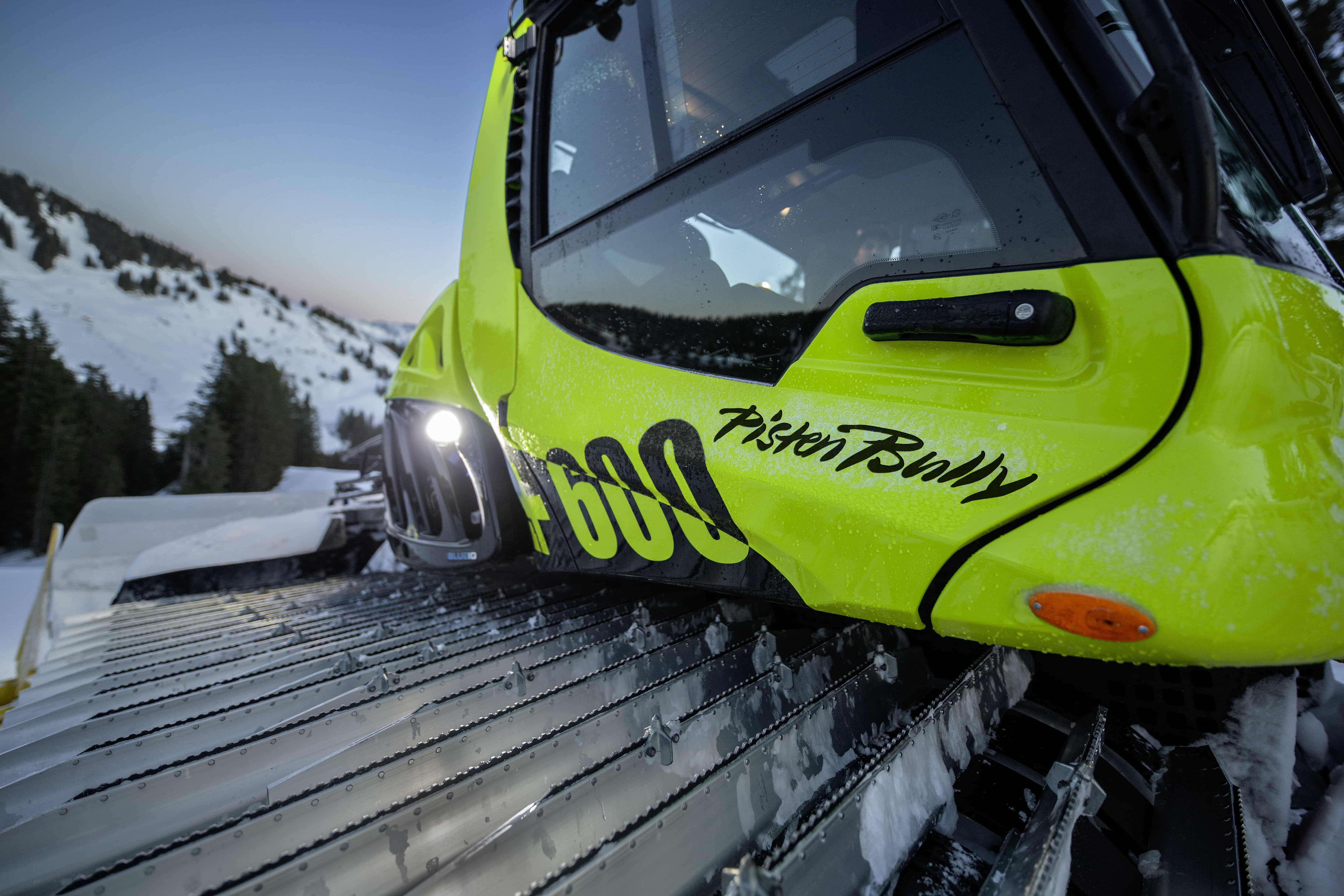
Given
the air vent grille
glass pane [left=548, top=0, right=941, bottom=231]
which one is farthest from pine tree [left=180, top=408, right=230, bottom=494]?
glass pane [left=548, top=0, right=941, bottom=231]

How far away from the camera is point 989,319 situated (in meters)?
0.99

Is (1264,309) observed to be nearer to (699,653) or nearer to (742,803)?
(742,803)

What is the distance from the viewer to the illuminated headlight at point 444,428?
2.58 meters

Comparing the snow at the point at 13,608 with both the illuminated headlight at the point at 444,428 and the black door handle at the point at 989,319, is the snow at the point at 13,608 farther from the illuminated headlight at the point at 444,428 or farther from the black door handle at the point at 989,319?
the black door handle at the point at 989,319

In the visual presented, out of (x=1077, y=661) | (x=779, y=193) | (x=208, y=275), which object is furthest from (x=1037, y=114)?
(x=208, y=275)

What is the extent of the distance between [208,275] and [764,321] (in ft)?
458

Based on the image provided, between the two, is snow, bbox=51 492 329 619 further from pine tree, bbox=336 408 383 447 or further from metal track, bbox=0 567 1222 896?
pine tree, bbox=336 408 383 447

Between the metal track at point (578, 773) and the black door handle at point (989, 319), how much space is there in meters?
0.78

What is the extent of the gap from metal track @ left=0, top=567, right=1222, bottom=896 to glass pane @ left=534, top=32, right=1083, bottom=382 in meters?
0.85

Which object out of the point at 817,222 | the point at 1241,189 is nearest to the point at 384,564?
the point at 817,222

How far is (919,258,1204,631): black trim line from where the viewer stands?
0.88m

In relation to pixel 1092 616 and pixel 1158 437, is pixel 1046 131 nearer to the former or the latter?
pixel 1158 437

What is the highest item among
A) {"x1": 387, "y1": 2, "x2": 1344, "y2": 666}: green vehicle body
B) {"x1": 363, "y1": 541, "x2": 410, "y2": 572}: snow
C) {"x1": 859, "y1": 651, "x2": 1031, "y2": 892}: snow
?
{"x1": 387, "y1": 2, "x2": 1344, "y2": 666}: green vehicle body

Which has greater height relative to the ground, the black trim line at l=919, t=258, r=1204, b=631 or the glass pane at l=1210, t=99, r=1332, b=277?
the glass pane at l=1210, t=99, r=1332, b=277
